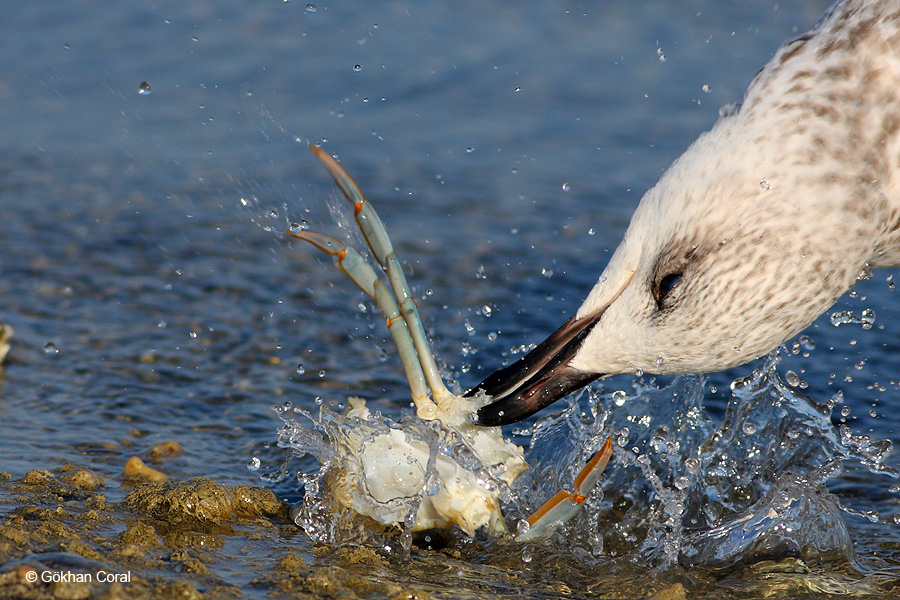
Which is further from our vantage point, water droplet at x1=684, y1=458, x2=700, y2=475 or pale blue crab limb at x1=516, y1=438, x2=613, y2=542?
water droplet at x1=684, y1=458, x2=700, y2=475

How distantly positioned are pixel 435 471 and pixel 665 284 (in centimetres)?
88

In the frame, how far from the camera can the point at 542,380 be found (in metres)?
3.24

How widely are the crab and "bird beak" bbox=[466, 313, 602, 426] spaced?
0.06m

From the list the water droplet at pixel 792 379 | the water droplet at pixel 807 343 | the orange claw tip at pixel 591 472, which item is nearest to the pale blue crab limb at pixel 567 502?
the orange claw tip at pixel 591 472

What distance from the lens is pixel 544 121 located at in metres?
7.38

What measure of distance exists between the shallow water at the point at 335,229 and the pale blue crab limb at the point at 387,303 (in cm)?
49

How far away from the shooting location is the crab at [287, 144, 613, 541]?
304cm

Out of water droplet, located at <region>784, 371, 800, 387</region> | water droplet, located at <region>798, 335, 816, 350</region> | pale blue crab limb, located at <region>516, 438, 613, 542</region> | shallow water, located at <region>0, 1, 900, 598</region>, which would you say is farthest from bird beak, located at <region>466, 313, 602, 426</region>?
water droplet, located at <region>798, 335, 816, 350</region>

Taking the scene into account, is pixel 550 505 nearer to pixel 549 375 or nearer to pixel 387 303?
pixel 549 375

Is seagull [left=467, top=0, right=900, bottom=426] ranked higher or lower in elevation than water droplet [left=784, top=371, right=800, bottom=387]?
higher

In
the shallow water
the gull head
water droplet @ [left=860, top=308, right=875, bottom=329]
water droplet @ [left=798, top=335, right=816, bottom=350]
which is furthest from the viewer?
water droplet @ [left=798, top=335, right=816, bottom=350]

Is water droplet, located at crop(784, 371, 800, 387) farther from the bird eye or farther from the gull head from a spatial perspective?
the bird eye

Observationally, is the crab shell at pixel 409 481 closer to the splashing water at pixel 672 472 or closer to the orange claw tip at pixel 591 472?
the splashing water at pixel 672 472

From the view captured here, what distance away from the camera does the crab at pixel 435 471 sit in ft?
9.96
